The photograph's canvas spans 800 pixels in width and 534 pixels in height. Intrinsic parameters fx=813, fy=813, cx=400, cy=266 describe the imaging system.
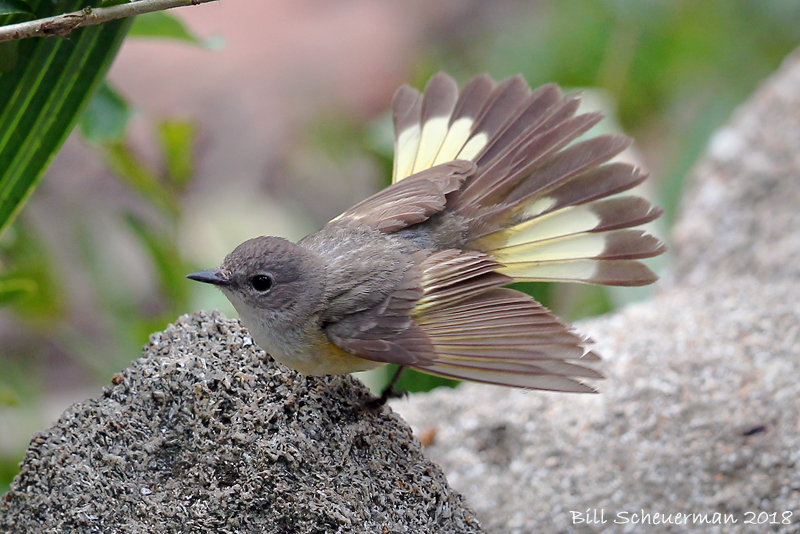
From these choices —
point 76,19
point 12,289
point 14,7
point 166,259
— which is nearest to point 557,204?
point 76,19

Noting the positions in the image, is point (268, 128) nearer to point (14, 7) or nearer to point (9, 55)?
point (9, 55)

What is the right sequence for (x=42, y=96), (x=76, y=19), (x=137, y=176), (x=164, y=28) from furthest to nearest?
(x=137, y=176) → (x=164, y=28) → (x=42, y=96) → (x=76, y=19)

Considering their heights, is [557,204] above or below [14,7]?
above

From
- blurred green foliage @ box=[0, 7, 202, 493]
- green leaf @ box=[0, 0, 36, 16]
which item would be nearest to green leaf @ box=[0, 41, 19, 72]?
blurred green foliage @ box=[0, 7, 202, 493]

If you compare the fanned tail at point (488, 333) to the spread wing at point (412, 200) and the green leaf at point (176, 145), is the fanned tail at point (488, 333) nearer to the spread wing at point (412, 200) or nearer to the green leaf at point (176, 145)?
the spread wing at point (412, 200)

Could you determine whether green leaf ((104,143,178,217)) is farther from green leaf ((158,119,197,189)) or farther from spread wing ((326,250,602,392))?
spread wing ((326,250,602,392))

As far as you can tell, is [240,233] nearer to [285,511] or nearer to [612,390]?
[612,390]

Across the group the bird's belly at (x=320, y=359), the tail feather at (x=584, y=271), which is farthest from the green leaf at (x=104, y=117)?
the tail feather at (x=584, y=271)

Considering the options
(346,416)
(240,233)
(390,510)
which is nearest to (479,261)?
(346,416)
